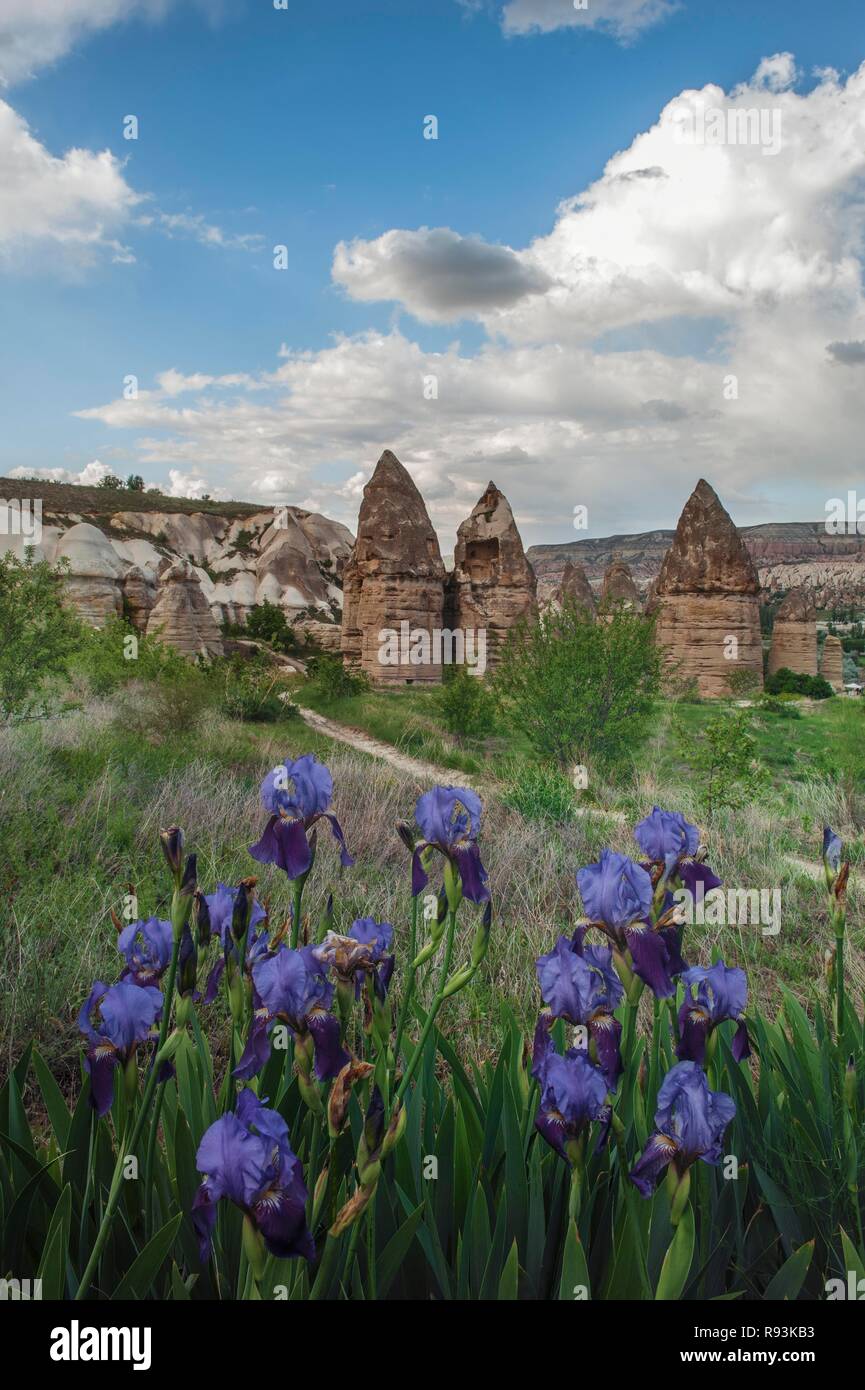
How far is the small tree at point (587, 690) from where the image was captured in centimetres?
1285

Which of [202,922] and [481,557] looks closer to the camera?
[202,922]

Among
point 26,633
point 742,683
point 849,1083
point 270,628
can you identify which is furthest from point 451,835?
point 270,628

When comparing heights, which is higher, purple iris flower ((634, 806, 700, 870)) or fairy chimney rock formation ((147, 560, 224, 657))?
fairy chimney rock formation ((147, 560, 224, 657))

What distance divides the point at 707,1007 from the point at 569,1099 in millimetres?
392

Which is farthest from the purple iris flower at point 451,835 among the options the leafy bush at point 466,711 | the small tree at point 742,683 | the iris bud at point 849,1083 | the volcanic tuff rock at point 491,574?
the volcanic tuff rock at point 491,574

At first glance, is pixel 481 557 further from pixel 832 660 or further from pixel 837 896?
pixel 837 896

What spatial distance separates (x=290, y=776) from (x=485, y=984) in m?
3.12

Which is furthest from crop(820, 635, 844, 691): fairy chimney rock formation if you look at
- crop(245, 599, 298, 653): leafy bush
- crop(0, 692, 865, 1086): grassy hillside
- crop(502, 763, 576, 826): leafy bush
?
crop(502, 763, 576, 826): leafy bush

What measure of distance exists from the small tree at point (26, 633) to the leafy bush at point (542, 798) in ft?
20.7

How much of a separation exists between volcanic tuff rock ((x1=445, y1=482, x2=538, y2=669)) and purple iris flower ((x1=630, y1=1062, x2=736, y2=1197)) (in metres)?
27.2

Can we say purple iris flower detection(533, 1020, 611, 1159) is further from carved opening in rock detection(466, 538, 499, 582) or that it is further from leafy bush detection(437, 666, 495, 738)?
carved opening in rock detection(466, 538, 499, 582)

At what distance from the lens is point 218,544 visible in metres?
54.3

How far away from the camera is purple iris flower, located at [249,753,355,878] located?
1489 millimetres

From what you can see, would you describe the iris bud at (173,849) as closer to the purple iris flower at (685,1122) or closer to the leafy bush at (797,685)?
the purple iris flower at (685,1122)
